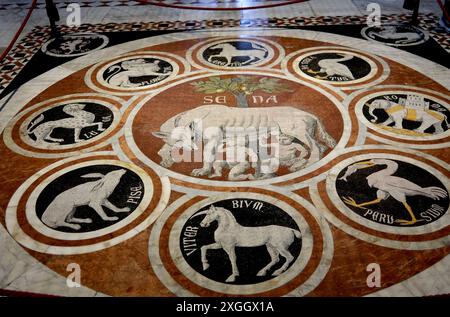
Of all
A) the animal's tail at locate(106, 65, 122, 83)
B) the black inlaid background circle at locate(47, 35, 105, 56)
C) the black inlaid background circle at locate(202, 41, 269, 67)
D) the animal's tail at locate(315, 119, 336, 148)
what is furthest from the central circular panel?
the black inlaid background circle at locate(47, 35, 105, 56)

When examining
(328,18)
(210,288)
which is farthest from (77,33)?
(210,288)

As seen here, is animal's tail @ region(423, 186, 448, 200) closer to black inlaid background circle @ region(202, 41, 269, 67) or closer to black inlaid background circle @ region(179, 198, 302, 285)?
black inlaid background circle @ region(179, 198, 302, 285)

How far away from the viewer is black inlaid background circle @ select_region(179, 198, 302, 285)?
8.32ft

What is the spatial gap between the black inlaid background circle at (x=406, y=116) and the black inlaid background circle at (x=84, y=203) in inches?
82.7

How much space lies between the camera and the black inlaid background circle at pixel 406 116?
3.76 m

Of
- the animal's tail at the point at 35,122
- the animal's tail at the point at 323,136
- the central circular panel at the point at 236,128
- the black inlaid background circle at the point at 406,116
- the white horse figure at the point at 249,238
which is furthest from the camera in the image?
the animal's tail at the point at 35,122

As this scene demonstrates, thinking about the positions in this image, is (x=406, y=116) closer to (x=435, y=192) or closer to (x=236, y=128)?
(x=435, y=192)

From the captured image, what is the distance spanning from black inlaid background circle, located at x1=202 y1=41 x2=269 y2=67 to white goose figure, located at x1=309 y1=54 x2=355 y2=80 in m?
0.66

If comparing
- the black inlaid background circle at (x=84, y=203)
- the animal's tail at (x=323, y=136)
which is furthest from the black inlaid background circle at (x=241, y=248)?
the animal's tail at (x=323, y=136)

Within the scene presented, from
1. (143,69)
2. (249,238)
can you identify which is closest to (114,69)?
(143,69)

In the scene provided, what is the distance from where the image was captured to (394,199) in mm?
3027

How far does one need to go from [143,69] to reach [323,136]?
2.20m

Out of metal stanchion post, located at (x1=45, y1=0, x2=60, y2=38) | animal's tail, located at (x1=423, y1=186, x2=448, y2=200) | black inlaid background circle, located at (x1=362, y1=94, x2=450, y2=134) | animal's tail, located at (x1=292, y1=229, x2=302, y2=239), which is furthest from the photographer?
metal stanchion post, located at (x1=45, y1=0, x2=60, y2=38)

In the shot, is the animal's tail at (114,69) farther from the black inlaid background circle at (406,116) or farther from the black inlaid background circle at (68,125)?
the black inlaid background circle at (406,116)
